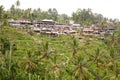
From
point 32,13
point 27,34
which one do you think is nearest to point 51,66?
point 27,34

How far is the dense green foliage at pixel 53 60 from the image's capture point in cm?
3045

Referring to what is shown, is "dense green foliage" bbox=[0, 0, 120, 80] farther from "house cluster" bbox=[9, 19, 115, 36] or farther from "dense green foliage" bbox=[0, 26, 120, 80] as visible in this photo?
"house cluster" bbox=[9, 19, 115, 36]

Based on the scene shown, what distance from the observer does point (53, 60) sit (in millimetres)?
35938

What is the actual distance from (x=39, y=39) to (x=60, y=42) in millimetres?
4949

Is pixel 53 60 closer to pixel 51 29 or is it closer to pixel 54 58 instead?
pixel 54 58

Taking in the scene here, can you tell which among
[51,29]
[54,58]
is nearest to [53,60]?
[54,58]

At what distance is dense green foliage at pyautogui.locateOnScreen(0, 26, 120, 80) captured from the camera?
30453 mm

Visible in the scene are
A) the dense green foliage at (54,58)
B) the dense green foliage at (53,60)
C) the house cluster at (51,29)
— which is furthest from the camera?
the house cluster at (51,29)

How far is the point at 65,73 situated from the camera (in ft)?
120

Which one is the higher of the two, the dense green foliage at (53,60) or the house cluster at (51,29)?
the house cluster at (51,29)

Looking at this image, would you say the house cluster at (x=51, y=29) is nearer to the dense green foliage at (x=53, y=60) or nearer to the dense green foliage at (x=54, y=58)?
the dense green foliage at (x=54, y=58)

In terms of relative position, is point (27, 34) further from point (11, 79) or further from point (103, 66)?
point (11, 79)

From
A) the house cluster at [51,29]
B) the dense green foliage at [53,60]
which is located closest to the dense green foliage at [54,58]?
the dense green foliage at [53,60]

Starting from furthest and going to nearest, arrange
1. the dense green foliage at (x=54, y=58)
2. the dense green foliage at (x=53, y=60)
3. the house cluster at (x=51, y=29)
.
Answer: the house cluster at (x=51, y=29) < the dense green foliage at (x=54, y=58) < the dense green foliage at (x=53, y=60)
